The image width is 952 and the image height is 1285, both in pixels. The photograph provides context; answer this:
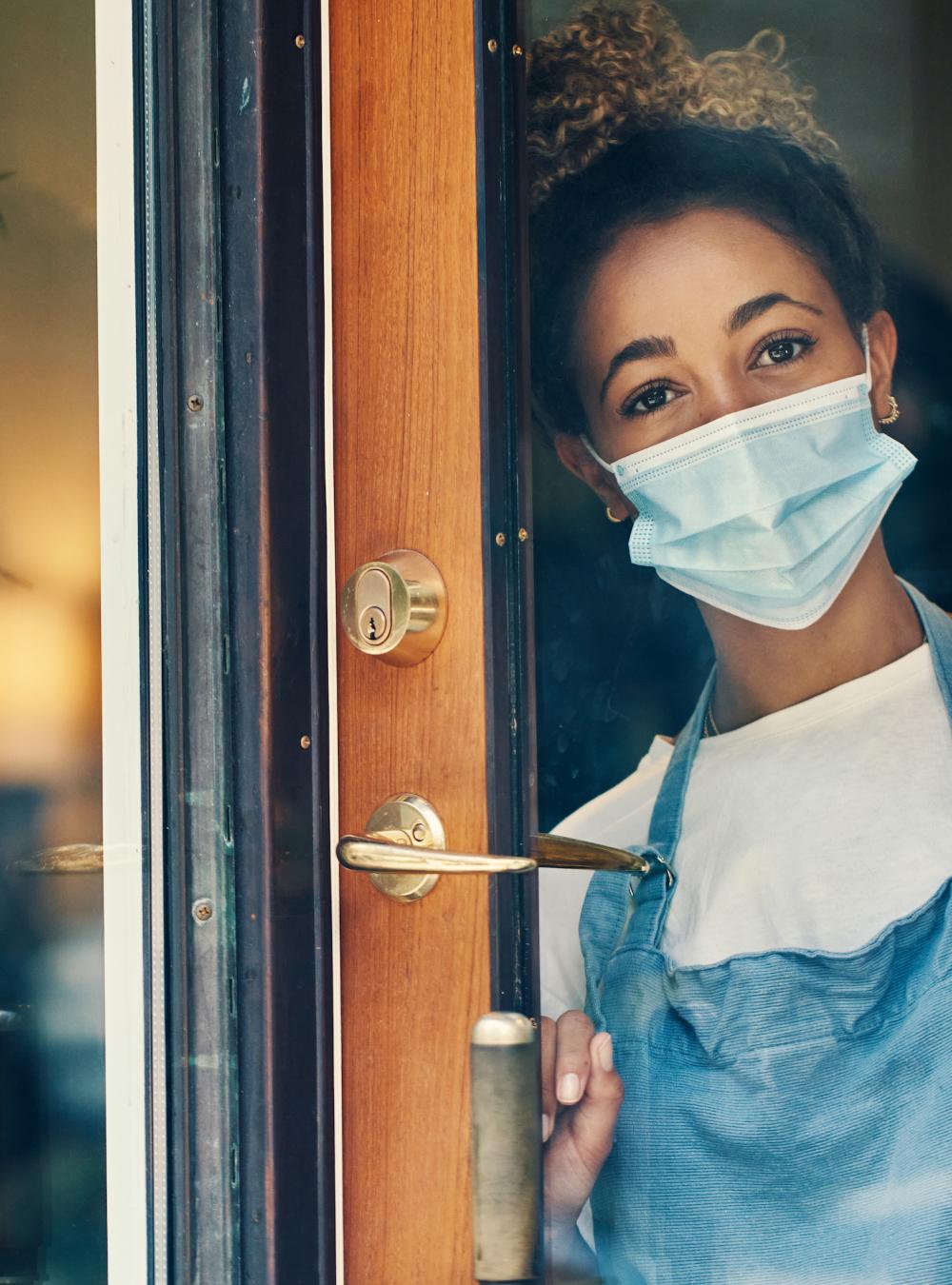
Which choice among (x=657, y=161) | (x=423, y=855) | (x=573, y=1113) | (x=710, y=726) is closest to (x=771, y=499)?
(x=710, y=726)

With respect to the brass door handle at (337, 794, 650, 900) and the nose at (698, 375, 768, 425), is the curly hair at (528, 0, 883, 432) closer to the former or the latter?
the nose at (698, 375, 768, 425)

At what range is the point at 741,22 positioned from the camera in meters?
1.04

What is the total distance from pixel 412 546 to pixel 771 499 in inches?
11.2

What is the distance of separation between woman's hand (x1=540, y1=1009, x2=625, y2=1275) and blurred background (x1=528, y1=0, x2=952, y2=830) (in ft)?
0.58

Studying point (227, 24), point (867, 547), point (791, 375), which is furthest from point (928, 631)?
point (227, 24)

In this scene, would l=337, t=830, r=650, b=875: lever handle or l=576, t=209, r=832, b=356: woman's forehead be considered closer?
l=337, t=830, r=650, b=875: lever handle

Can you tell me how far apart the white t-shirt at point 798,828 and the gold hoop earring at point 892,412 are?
186 millimetres

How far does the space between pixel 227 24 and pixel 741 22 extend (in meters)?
0.41

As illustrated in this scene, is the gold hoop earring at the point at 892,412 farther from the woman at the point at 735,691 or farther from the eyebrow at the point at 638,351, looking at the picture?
the eyebrow at the point at 638,351

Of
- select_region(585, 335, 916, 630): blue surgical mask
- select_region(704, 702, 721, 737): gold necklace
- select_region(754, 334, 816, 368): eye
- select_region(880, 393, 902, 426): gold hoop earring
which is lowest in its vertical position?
select_region(704, 702, 721, 737): gold necklace

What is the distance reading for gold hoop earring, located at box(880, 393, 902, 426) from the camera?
1.04 metres

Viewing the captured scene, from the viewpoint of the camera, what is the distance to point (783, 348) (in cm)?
103

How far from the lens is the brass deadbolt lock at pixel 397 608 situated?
38.8 inches

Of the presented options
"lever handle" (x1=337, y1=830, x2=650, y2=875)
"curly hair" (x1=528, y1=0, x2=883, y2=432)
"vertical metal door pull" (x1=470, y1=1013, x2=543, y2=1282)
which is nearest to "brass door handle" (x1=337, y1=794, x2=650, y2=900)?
"lever handle" (x1=337, y1=830, x2=650, y2=875)
